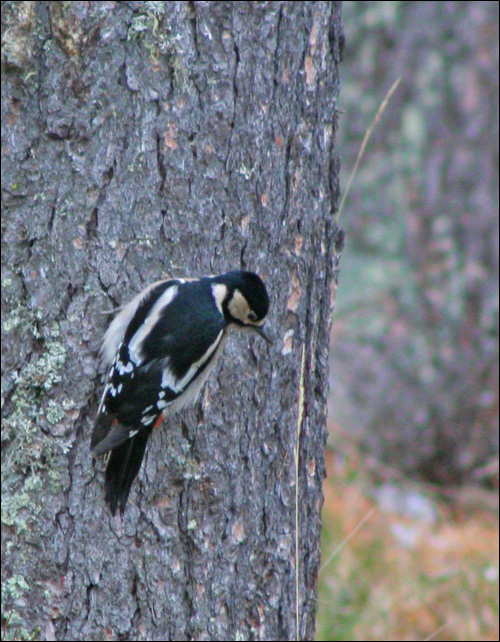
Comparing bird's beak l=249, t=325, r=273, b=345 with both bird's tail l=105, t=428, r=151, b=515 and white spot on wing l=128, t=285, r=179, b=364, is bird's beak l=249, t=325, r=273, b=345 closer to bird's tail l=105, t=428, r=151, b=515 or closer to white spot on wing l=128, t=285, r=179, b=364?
white spot on wing l=128, t=285, r=179, b=364

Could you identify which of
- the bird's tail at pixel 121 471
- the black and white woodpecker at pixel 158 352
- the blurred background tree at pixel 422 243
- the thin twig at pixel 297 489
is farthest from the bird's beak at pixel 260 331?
the blurred background tree at pixel 422 243

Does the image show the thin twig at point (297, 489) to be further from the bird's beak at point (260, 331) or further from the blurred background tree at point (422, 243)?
the blurred background tree at point (422, 243)

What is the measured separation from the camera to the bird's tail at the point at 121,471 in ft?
8.83

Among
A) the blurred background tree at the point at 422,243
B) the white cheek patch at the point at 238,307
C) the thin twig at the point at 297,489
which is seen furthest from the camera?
the blurred background tree at the point at 422,243

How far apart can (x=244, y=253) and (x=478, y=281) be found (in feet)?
9.93

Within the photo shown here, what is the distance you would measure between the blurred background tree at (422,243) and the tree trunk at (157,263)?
9.02ft

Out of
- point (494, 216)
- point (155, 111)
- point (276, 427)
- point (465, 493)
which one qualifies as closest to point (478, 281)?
point (494, 216)

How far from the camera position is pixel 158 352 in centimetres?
292

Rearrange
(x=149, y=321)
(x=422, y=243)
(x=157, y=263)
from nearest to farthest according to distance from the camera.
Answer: (x=157, y=263) < (x=149, y=321) < (x=422, y=243)

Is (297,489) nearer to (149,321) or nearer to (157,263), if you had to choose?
(149,321)

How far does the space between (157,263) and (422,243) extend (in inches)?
125

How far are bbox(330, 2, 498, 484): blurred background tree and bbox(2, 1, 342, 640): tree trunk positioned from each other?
2.75 meters

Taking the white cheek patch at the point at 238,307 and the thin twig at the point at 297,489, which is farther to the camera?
the thin twig at the point at 297,489

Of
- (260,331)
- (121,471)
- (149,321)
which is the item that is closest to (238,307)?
(260,331)
